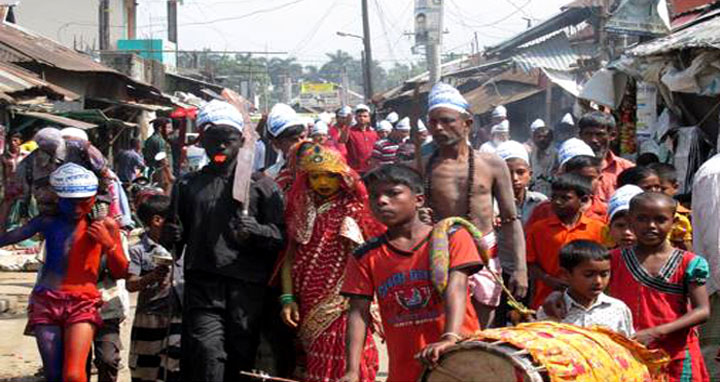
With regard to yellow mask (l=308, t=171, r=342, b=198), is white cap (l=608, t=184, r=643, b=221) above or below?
below

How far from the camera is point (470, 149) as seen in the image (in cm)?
699

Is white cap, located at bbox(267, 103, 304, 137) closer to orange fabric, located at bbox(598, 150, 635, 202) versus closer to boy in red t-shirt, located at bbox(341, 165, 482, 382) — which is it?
orange fabric, located at bbox(598, 150, 635, 202)

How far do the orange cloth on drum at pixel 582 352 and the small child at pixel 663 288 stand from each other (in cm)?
58

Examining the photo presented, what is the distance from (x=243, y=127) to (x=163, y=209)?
1.14m

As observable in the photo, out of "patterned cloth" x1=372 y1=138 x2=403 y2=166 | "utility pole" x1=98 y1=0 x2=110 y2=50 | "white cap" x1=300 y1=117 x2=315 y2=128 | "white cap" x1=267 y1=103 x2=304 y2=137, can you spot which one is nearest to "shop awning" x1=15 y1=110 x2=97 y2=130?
"white cap" x1=300 y1=117 x2=315 y2=128

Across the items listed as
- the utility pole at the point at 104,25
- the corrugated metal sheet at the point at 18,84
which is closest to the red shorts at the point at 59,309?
the corrugated metal sheet at the point at 18,84

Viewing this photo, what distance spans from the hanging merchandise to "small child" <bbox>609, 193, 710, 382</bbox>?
812 cm

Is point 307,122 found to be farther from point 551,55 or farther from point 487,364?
point 551,55

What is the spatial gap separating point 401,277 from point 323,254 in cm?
153

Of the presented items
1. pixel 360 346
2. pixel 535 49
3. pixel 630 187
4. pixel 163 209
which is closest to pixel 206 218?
pixel 163 209

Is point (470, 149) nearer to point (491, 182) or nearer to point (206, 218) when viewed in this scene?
point (491, 182)

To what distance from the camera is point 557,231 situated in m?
7.02

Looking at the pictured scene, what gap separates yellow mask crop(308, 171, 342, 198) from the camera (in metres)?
6.81

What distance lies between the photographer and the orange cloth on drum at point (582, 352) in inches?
179
